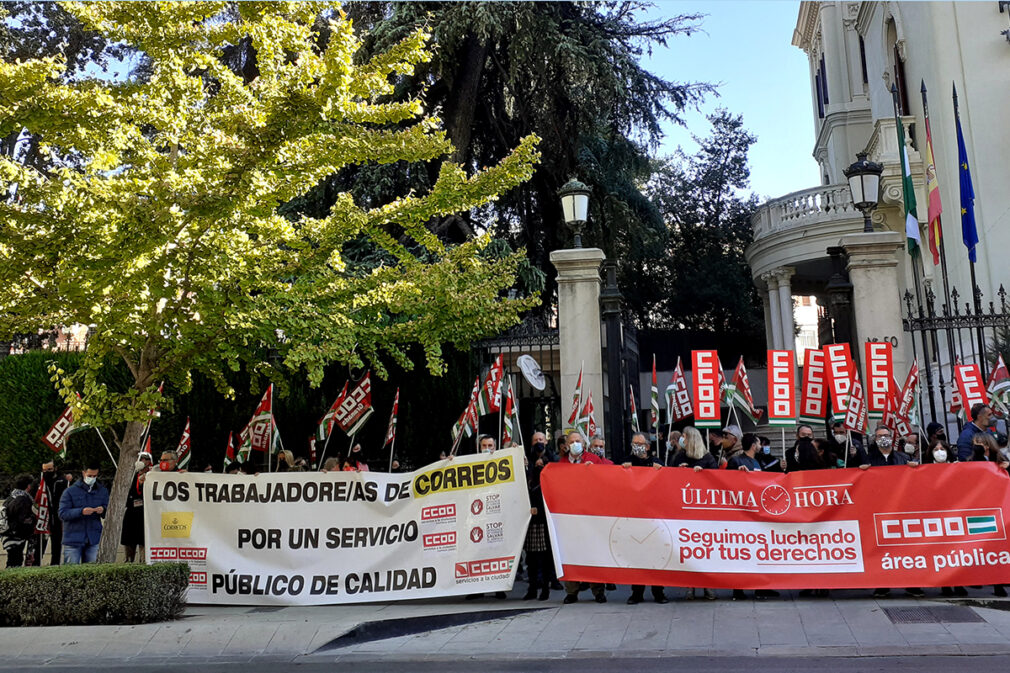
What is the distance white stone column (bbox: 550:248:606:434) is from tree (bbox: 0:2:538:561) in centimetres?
217

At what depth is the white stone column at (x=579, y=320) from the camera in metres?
12.5

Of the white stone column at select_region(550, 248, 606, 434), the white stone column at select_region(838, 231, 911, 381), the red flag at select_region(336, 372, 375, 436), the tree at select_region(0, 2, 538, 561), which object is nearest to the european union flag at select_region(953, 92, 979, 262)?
the white stone column at select_region(838, 231, 911, 381)

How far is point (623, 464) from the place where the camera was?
31.6 ft

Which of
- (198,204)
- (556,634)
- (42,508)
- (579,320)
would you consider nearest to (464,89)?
(579,320)

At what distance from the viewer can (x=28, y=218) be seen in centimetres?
874

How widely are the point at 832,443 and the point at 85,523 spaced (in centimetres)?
922

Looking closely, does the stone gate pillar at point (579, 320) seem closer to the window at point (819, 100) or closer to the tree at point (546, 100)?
the tree at point (546, 100)

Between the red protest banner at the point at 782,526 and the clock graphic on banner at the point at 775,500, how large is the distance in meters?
0.01

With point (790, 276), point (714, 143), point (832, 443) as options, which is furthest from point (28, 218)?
point (714, 143)

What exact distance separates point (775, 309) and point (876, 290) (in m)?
13.9

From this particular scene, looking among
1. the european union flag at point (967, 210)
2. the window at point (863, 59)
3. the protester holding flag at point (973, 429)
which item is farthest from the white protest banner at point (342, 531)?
the window at point (863, 59)

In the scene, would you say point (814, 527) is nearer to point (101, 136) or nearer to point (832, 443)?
point (832, 443)

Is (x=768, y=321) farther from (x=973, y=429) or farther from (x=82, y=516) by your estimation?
(x=82, y=516)

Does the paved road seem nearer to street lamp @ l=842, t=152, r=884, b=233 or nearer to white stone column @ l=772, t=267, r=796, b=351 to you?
street lamp @ l=842, t=152, r=884, b=233
